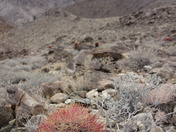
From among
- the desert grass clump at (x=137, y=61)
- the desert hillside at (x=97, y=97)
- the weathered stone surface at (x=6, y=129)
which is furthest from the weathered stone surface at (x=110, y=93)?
the desert grass clump at (x=137, y=61)

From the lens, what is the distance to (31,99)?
2.86 m

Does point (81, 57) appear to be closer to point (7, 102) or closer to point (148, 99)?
point (7, 102)

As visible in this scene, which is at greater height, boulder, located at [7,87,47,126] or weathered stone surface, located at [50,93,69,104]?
boulder, located at [7,87,47,126]

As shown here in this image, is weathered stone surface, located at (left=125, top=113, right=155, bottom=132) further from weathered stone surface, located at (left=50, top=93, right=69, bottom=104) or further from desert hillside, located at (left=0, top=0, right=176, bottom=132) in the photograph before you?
weathered stone surface, located at (left=50, top=93, right=69, bottom=104)

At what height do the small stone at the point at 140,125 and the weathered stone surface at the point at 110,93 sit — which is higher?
the small stone at the point at 140,125

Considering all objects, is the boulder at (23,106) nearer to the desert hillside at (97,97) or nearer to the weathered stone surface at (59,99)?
the desert hillside at (97,97)

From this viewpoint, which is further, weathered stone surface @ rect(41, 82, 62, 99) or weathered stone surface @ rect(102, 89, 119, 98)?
weathered stone surface @ rect(41, 82, 62, 99)

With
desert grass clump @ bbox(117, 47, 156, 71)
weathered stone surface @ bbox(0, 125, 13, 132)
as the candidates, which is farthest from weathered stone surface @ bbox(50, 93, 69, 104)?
desert grass clump @ bbox(117, 47, 156, 71)

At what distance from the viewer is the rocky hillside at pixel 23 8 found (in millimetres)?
80375

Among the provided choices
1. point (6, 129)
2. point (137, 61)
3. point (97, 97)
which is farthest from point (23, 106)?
point (137, 61)

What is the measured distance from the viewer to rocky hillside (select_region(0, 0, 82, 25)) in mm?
80375

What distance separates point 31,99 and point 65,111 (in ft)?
3.75

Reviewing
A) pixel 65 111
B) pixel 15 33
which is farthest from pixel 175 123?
pixel 15 33

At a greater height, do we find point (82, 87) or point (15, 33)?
point (82, 87)
